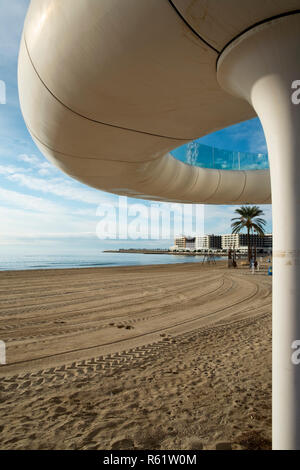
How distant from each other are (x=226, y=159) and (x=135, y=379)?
21.2 ft

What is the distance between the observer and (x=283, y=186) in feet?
5.90

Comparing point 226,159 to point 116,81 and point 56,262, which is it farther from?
point 56,262

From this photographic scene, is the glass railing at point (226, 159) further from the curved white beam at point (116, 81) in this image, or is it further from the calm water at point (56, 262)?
the calm water at point (56, 262)

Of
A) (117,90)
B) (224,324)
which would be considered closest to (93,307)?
(224,324)

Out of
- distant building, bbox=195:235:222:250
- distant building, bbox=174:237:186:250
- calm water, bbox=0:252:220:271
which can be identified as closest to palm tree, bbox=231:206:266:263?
calm water, bbox=0:252:220:271

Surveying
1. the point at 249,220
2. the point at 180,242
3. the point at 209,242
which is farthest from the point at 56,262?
the point at 180,242

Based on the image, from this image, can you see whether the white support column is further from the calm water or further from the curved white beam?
the calm water

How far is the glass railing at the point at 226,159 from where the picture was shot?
290 inches

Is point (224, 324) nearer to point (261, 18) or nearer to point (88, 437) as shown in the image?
point (88, 437)

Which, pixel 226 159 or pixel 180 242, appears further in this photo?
pixel 180 242

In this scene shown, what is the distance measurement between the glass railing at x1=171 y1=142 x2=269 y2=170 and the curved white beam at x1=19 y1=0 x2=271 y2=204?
361cm

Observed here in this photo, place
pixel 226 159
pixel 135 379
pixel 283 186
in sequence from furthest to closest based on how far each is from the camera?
pixel 226 159 → pixel 135 379 → pixel 283 186

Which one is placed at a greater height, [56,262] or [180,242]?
[180,242]

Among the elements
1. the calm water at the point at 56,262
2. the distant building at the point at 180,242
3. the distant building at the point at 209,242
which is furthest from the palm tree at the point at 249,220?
the distant building at the point at 180,242
